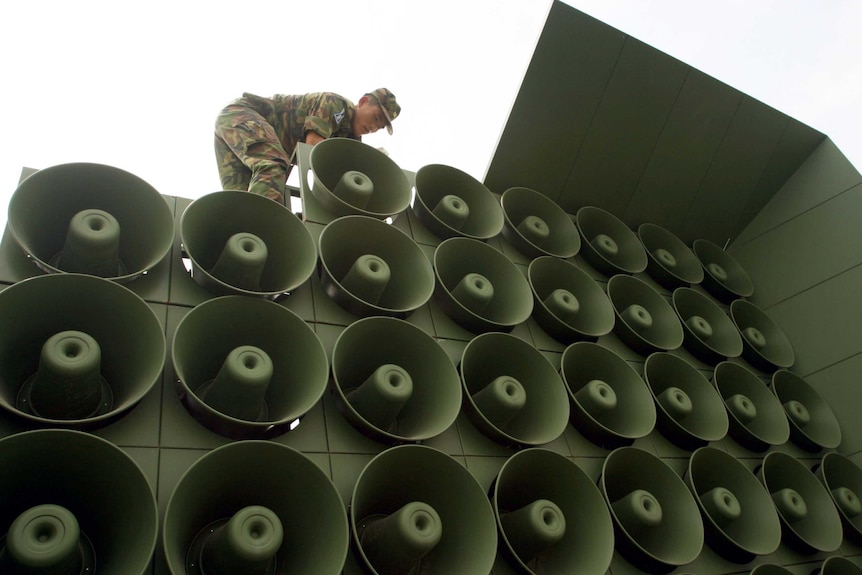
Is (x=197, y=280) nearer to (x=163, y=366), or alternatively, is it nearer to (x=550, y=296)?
(x=163, y=366)

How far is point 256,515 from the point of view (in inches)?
85.3

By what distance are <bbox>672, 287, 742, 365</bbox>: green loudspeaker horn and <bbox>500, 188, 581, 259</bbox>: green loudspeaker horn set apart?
0.90 m

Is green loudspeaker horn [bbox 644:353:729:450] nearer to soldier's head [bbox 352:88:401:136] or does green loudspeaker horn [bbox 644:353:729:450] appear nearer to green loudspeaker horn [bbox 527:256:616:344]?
green loudspeaker horn [bbox 527:256:616:344]

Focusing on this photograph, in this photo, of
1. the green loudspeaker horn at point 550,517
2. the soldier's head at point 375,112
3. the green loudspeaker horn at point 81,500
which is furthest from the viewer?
the soldier's head at point 375,112

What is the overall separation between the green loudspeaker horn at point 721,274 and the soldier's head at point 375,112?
277 cm

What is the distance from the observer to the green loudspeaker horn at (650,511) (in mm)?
3080

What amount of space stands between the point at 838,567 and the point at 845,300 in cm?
210

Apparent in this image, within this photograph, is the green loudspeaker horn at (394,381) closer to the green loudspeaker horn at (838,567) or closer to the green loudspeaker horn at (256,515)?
the green loudspeaker horn at (256,515)

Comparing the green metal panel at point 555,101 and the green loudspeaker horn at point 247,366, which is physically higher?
the green metal panel at point 555,101

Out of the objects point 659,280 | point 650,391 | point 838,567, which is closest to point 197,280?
point 650,391

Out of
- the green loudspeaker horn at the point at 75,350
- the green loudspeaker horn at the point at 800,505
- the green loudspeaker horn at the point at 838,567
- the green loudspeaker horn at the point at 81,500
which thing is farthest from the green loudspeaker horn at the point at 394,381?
the green loudspeaker horn at the point at 838,567

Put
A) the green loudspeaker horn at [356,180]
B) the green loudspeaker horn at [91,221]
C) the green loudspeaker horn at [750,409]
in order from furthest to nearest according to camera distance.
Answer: the green loudspeaker horn at [750,409] < the green loudspeaker horn at [356,180] < the green loudspeaker horn at [91,221]

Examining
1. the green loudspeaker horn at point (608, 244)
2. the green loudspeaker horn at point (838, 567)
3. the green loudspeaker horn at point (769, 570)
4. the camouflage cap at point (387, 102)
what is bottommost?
the green loudspeaker horn at point (838, 567)

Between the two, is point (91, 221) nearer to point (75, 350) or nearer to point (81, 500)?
point (75, 350)
